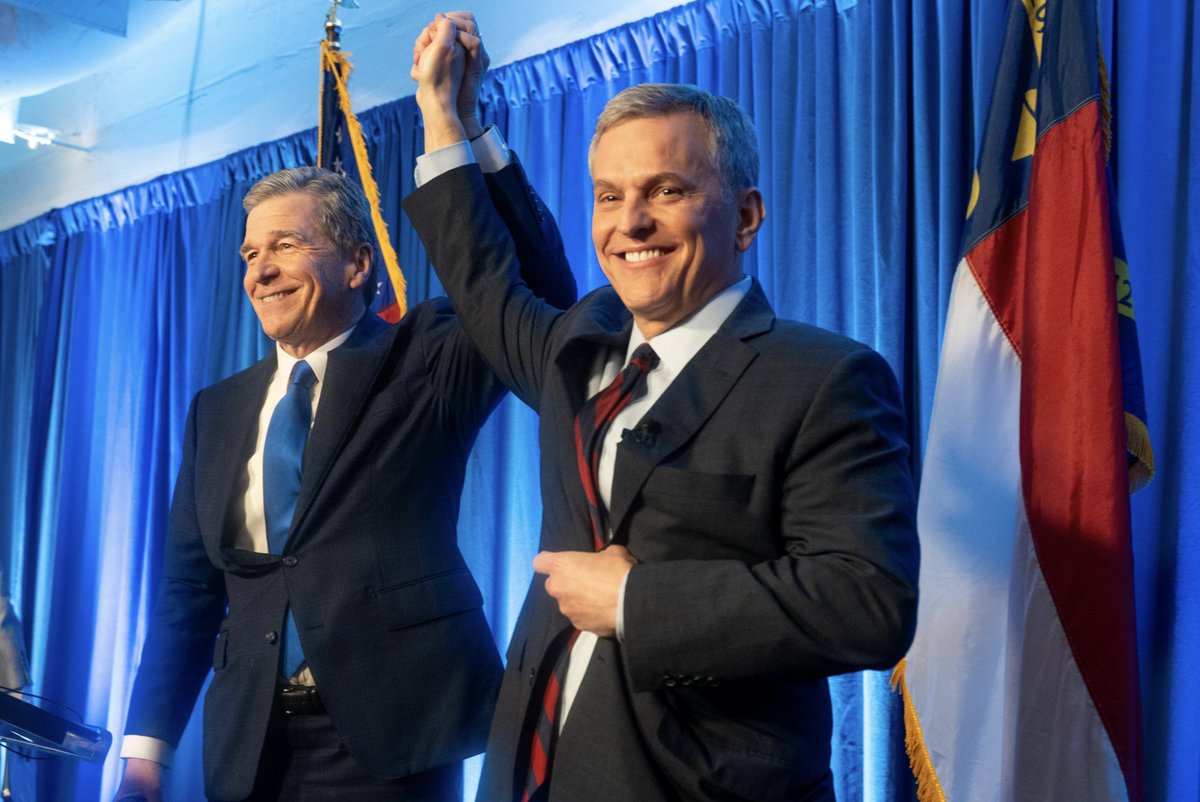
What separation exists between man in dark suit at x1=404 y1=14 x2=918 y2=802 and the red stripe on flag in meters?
0.91

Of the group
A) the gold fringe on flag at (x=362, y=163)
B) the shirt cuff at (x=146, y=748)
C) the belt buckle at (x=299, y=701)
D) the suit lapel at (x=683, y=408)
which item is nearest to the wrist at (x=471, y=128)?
the suit lapel at (x=683, y=408)

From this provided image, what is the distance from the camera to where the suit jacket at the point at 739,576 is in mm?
1105

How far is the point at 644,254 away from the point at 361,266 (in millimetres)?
751

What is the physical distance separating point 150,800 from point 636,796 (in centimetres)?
99

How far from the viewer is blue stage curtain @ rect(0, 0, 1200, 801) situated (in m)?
2.33

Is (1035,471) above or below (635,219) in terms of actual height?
below

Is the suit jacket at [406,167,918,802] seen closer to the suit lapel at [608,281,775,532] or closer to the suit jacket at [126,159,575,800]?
the suit lapel at [608,281,775,532]

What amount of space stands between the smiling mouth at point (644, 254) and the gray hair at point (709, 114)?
4.2 inches

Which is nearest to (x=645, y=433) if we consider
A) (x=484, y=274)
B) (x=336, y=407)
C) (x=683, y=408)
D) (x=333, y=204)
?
(x=683, y=408)

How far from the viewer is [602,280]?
332 cm

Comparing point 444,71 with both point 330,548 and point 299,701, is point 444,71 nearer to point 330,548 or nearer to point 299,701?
point 330,548

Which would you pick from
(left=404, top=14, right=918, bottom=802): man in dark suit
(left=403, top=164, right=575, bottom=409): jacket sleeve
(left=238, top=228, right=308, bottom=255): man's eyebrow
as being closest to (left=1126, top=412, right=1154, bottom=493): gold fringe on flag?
(left=404, top=14, right=918, bottom=802): man in dark suit

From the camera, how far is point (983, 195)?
2287 millimetres

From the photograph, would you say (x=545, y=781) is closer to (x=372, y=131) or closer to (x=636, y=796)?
(x=636, y=796)
